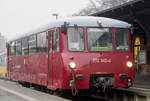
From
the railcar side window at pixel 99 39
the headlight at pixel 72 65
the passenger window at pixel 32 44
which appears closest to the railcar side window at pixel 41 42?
the passenger window at pixel 32 44

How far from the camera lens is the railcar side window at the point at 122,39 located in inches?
461

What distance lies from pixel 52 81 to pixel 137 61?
8.48 meters

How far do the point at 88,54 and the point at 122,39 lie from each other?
153cm

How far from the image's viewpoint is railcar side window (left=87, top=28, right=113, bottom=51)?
37.2 ft

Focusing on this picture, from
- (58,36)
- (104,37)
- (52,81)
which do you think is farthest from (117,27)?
(52,81)

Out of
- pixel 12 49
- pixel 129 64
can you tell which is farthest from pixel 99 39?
pixel 12 49

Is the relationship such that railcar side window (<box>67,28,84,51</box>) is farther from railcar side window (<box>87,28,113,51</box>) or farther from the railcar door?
the railcar door

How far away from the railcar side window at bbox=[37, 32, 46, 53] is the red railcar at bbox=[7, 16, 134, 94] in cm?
47

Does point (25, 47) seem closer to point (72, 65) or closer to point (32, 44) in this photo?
point (32, 44)

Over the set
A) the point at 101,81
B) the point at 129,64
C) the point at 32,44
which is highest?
the point at 32,44

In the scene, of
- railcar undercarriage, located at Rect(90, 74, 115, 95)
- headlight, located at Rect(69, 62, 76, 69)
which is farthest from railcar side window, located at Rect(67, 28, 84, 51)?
railcar undercarriage, located at Rect(90, 74, 115, 95)

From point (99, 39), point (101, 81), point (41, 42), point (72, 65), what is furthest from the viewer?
point (41, 42)

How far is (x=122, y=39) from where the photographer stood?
1184cm

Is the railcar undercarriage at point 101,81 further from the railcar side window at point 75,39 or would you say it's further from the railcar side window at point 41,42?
the railcar side window at point 41,42
